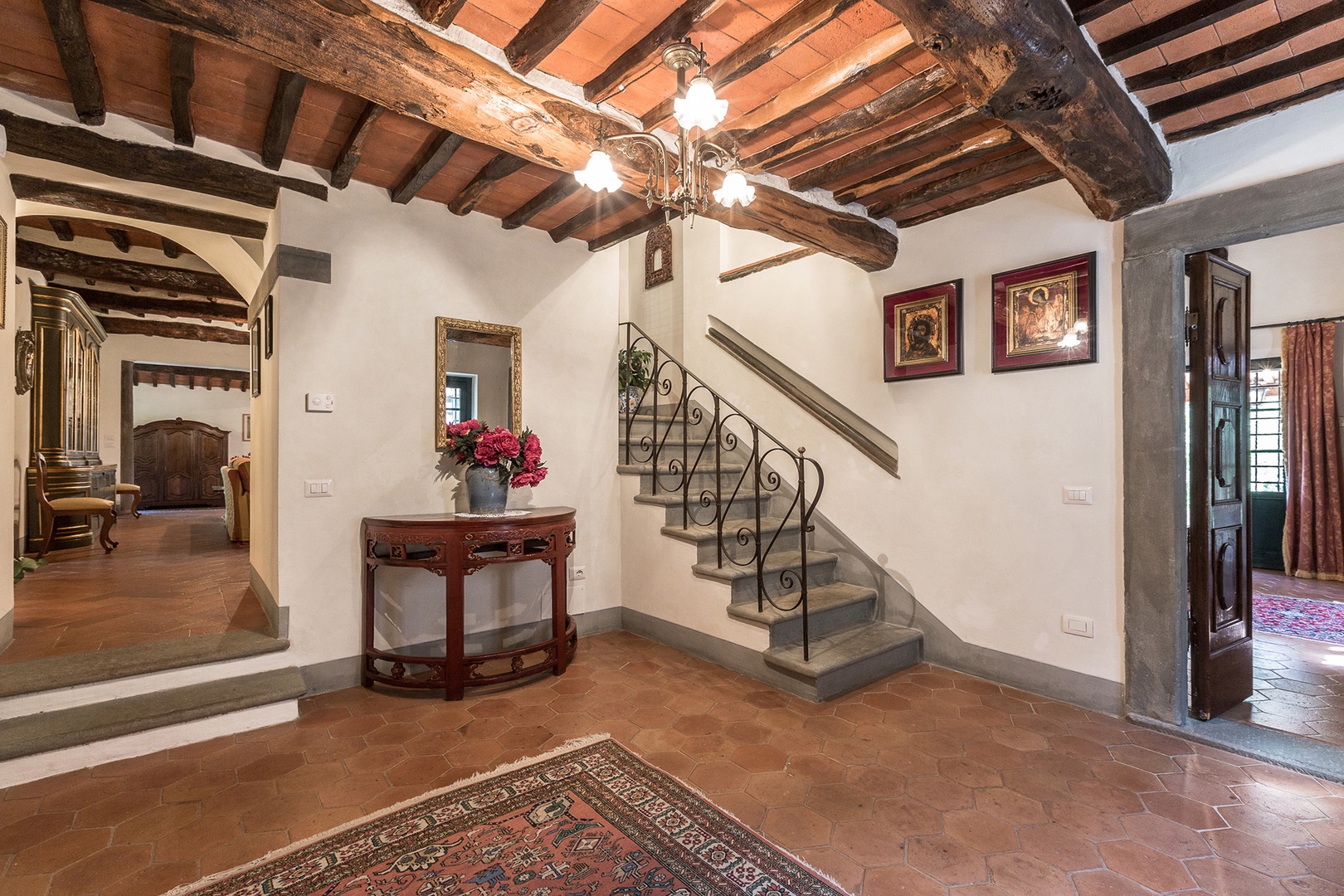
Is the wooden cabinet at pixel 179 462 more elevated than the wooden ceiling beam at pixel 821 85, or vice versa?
the wooden ceiling beam at pixel 821 85

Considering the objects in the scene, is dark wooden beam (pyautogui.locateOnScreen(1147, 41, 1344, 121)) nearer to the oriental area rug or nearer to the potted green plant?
the oriental area rug

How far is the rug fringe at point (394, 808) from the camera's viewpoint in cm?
180

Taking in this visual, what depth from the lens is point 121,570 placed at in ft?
16.9

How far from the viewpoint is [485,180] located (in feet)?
10.8

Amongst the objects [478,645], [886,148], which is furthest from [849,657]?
[886,148]

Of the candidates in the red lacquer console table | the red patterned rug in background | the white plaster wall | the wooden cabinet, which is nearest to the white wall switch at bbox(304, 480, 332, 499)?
the white plaster wall

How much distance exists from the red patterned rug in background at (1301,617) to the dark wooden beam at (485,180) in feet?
19.0

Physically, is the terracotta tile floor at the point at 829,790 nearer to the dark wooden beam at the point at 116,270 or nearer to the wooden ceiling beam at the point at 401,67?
the wooden ceiling beam at the point at 401,67

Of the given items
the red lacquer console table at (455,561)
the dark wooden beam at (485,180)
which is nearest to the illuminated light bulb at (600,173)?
the dark wooden beam at (485,180)

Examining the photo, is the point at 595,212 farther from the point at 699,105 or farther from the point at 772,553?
the point at 772,553

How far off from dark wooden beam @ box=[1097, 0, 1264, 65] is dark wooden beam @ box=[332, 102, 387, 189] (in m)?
2.82

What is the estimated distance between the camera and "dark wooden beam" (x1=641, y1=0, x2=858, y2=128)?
2000mm

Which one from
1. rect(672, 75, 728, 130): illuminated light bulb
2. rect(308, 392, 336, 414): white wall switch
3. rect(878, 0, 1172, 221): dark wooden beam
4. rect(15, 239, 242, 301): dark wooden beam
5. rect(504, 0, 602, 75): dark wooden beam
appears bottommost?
rect(308, 392, 336, 414): white wall switch

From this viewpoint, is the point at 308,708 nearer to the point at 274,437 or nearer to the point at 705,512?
the point at 274,437
